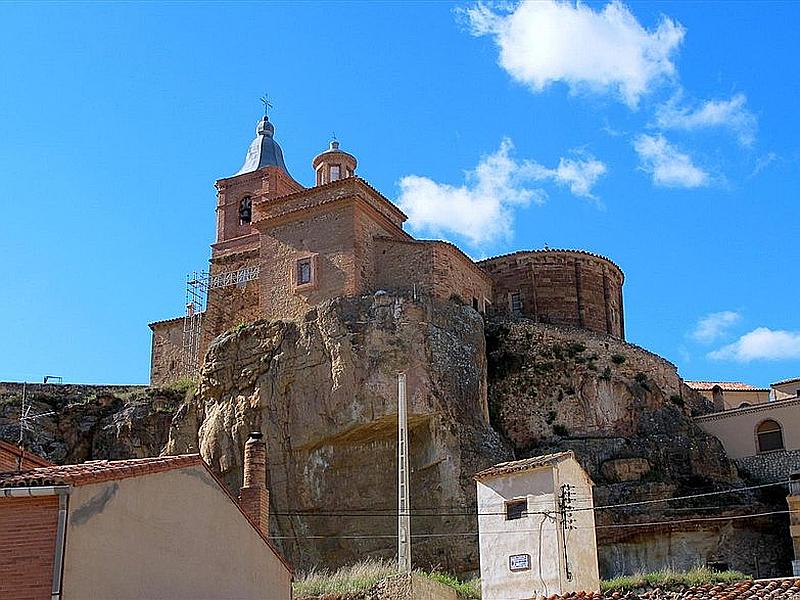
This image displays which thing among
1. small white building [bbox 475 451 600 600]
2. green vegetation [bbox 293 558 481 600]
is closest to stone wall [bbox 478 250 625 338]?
green vegetation [bbox 293 558 481 600]

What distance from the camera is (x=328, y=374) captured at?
146 ft

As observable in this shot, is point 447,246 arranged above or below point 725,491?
above

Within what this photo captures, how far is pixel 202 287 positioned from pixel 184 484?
35.3m

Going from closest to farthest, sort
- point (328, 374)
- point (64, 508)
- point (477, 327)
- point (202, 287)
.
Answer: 1. point (64, 508)
2. point (328, 374)
3. point (477, 327)
4. point (202, 287)

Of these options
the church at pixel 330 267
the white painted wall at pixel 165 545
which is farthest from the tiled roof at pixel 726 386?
the white painted wall at pixel 165 545

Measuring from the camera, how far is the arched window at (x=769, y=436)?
4909 cm

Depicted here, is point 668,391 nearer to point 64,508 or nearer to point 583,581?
point 583,581

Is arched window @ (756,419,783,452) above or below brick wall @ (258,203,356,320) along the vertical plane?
below

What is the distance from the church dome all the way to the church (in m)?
0.05

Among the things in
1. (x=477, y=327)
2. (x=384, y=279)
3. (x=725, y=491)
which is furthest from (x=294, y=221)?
(x=725, y=491)

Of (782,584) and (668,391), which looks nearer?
(782,584)

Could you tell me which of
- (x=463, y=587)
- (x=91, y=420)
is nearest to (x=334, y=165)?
(x=91, y=420)

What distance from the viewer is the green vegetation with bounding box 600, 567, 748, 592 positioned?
120 feet

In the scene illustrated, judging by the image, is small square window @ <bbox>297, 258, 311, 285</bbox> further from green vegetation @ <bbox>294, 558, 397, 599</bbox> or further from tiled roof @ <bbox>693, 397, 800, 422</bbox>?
tiled roof @ <bbox>693, 397, 800, 422</bbox>
